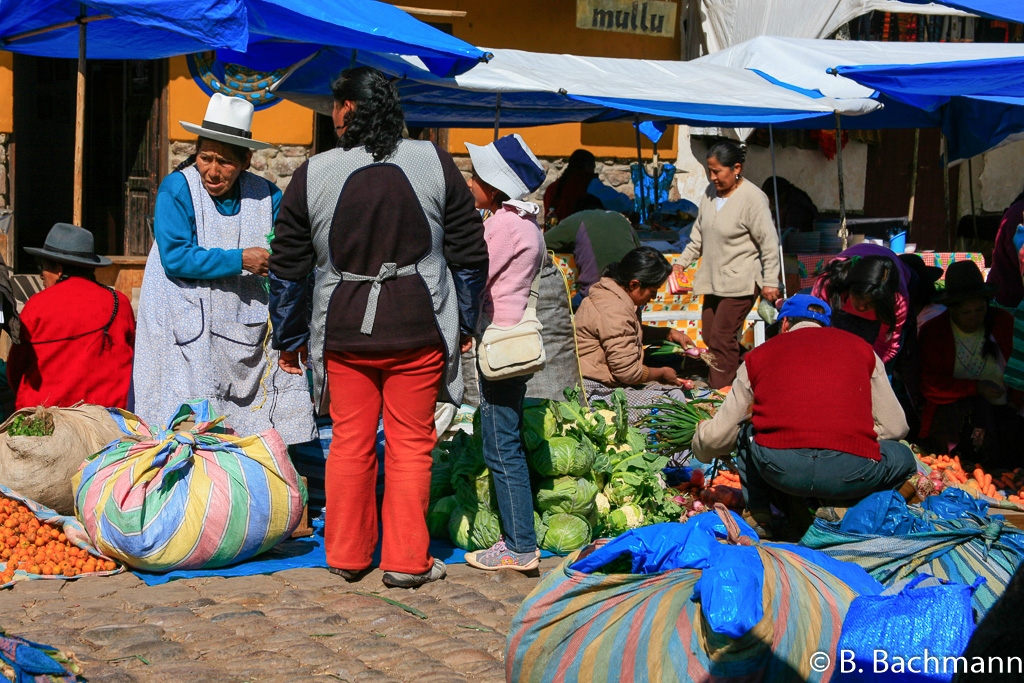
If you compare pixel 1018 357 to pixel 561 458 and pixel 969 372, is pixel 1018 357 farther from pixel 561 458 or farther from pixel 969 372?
pixel 561 458

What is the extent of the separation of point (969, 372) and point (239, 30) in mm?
4733

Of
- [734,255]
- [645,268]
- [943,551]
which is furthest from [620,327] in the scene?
[943,551]

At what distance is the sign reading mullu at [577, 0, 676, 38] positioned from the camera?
1172 cm

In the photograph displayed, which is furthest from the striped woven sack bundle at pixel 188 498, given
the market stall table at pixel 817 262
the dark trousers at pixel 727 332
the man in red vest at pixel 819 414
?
the market stall table at pixel 817 262

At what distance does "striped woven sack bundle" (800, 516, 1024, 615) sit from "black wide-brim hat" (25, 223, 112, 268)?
3497 millimetres

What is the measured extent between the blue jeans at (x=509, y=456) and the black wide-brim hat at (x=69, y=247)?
2.06m

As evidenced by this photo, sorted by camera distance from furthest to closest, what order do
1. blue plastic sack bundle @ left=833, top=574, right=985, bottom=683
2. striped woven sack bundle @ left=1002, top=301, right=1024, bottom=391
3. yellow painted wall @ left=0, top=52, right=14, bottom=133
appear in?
1. yellow painted wall @ left=0, top=52, right=14, bottom=133
2. striped woven sack bundle @ left=1002, top=301, right=1024, bottom=391
3. blue plastic sack bundle @ left=833, top=574, right=985, bottom=683

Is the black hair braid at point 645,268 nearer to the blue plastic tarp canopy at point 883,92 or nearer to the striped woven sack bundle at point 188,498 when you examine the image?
the blue plastic tarp canopy at point 883,92

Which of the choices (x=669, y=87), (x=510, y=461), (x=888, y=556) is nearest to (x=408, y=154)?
(x=510, y=461)

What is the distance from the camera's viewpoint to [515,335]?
4.10 meters

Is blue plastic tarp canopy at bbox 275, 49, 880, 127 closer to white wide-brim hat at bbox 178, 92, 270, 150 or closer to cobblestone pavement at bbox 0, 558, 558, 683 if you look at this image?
white wide-brim hat at bbox 178, 92, 270, 150

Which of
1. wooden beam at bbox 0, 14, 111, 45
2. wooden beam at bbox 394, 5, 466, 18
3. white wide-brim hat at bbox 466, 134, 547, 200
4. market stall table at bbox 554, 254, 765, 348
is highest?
wooden beam at bbox 394, 5, 466, 18

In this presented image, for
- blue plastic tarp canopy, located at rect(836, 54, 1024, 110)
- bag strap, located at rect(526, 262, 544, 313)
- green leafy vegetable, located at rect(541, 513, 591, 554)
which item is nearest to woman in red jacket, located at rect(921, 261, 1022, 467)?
blue plastic tarp canopy, located at rect(836, 54, 1024, 110)

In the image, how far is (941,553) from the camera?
3002 mm
